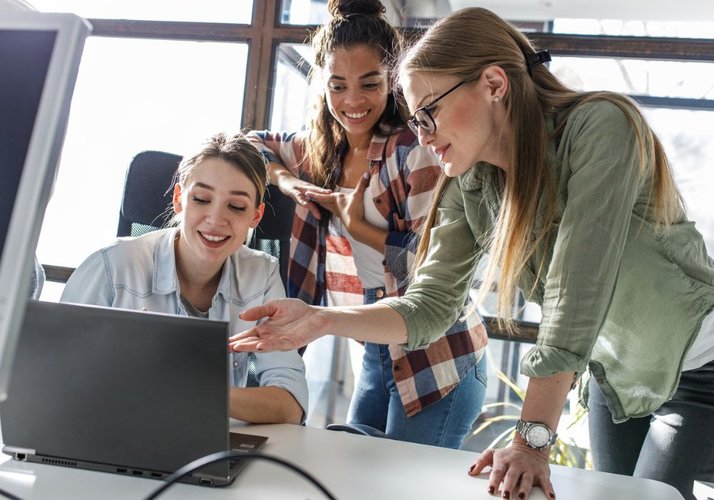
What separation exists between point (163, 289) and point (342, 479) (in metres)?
0.70

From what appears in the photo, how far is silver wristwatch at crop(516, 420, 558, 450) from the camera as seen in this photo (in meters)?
1.10

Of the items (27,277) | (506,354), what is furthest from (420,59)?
(506,354)

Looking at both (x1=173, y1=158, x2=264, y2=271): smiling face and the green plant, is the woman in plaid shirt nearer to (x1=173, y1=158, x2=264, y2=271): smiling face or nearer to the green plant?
(x1=173, y1=158, x2=264, y2=271): smiling face

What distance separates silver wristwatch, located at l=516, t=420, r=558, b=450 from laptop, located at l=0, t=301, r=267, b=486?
0.42 m

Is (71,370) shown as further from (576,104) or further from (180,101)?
(180,101)

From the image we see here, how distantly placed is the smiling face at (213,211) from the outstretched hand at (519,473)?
86 cm

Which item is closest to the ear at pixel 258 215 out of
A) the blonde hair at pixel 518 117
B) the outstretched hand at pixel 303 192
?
the outstretched hand at pixel 303 192

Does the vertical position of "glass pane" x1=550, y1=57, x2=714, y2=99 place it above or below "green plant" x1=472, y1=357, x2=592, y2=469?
above

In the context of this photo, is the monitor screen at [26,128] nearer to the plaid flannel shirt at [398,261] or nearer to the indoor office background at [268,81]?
the plaid flannel shirt at [398,261]

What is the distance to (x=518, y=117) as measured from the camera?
4.21 ft

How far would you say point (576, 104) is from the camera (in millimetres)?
1271

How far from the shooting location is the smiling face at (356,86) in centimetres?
191

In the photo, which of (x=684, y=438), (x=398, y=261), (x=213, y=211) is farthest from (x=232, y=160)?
(x=684, y=438)

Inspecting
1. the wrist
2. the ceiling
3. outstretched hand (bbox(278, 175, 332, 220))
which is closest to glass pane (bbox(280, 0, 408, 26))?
the ceiling
